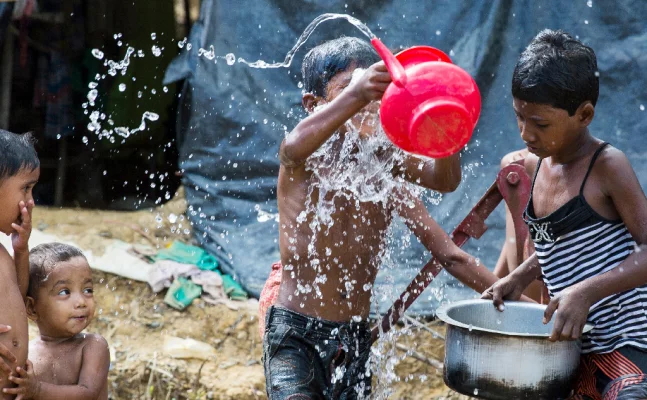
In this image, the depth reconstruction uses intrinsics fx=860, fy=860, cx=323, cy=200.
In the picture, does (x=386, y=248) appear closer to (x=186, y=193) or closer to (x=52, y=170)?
(x=186, y=193)

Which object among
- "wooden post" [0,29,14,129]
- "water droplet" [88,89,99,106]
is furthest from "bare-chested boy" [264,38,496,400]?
"water droplet" [88,89,99,106]

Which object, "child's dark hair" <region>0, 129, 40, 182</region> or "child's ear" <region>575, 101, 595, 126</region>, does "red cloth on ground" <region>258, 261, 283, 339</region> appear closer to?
"child's dark hair" <region>0, 129, 40, 182</region>

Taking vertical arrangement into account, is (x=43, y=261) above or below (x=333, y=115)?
below

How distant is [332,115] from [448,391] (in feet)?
9.38

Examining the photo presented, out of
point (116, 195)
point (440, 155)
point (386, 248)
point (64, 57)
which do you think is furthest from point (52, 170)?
point (440, 155)

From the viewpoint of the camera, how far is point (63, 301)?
9.18 feet

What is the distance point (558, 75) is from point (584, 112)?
140mm

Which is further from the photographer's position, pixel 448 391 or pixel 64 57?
pixel 64 57

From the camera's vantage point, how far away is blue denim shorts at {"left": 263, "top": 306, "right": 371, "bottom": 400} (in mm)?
2648

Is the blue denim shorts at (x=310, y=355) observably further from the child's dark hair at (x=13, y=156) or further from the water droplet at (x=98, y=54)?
the water droplet at (x=98, y=54)

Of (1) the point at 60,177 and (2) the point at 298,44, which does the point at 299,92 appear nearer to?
(2) the point at 298,44

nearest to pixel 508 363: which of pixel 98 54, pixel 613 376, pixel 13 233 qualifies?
pixel 613 376

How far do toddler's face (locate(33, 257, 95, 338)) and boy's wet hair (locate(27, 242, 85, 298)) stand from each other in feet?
→ 0.05

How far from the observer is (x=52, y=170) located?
7574mm
